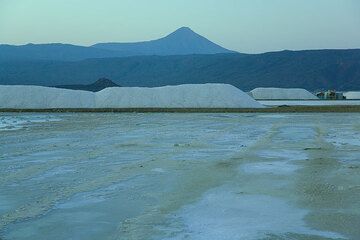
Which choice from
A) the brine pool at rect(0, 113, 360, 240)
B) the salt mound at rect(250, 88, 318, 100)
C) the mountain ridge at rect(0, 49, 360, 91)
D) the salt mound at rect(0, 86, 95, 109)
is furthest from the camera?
the mountain ridge at rect(0, 49, 360, 91)

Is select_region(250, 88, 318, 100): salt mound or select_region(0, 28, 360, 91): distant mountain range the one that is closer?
select_region(250, 88, 318, 100): salt mound

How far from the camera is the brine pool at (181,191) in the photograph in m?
3.86

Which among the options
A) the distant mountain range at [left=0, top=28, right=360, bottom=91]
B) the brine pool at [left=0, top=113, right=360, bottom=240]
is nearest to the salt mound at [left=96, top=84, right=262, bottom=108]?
the brine pool at [left=0, top=113, right=360, bottom=240]

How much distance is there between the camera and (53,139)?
1172cm

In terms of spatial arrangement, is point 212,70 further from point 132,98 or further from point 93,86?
point 132,98

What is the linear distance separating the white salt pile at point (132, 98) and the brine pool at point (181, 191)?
19.5 metres

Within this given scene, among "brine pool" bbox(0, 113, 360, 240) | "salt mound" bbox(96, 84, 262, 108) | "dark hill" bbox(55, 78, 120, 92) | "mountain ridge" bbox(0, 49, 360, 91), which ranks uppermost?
"mountain ridge" bbox(0, 49, 360, 91)

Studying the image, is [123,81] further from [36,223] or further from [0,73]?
[36,223]

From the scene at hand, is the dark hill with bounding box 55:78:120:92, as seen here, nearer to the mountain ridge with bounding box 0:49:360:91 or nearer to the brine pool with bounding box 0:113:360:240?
the mountain ridge with bounding box 0:49:360:91

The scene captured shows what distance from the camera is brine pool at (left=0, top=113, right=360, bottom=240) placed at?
386 centimetres

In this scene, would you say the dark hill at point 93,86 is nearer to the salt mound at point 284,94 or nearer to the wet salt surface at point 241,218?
the salt mound at point 284,94

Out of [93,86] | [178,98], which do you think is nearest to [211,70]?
[93,86]

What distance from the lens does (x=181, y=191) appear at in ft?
17.7

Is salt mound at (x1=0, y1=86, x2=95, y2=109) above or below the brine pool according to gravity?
above
